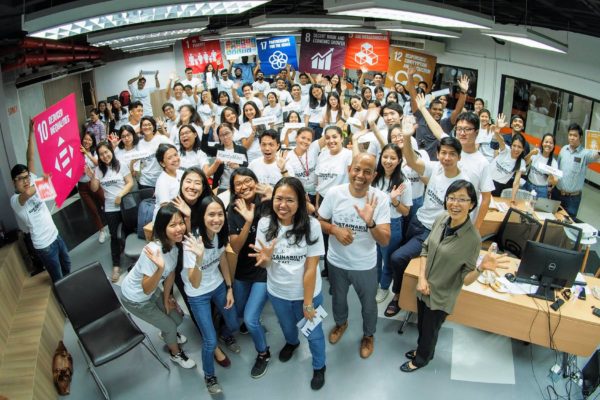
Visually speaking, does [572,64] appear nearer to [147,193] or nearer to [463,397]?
[463,397]

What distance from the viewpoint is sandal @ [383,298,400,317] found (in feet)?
Result: 13.2

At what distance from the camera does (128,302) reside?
312 centimetres

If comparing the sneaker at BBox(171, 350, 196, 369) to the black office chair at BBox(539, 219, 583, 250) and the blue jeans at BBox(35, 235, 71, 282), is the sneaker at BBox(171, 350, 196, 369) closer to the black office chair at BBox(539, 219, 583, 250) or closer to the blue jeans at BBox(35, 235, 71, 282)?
the blue jeans at BBox(35, 235, 71, 282)

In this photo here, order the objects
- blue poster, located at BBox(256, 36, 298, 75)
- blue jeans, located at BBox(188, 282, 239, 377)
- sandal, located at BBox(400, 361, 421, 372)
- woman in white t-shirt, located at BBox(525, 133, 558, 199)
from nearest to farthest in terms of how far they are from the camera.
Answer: blue jeans, located at BBox(188, 282, 239, 377), sandal, located at BBox(400, 361, 421, 372), woman in white t-shirt, located at BBox(525, 133, 558, 199), blue poster, located at BBox(256, 36, 298, 75)

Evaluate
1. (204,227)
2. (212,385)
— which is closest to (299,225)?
(204,227)

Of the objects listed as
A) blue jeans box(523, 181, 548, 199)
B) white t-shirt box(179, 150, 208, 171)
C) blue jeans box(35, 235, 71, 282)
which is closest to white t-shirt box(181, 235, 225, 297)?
blue jeans box(35, 235, 71, 282)

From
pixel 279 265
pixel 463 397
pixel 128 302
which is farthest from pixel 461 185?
pixel 128 302

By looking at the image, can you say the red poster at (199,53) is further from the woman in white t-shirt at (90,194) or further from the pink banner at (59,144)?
the pink banner at (59,144)

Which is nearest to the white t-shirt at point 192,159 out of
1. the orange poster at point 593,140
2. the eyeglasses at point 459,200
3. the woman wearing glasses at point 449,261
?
the woman wearing glasses at point 449,261

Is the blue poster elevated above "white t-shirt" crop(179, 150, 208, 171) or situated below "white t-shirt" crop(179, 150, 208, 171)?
above

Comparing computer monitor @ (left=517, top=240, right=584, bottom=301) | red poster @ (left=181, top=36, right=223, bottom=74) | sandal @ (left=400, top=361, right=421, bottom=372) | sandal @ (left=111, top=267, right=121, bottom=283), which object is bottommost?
sandal @ (left=400, top=361, right=421, bottom=372)

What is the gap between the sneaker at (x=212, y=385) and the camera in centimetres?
321

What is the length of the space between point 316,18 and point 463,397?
4389 mm

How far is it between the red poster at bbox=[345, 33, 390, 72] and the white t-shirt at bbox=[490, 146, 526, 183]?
4.11 m
